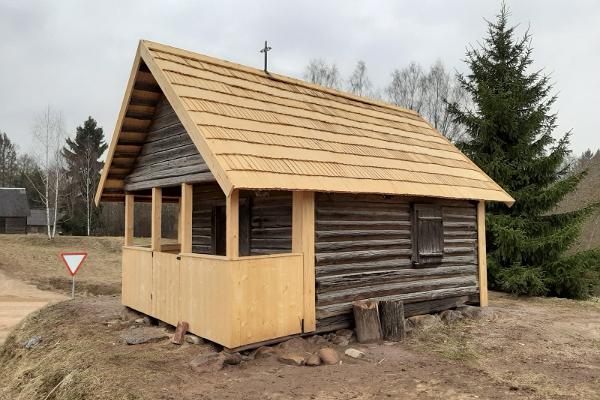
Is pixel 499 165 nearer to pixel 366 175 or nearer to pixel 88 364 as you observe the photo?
pixel 366 175

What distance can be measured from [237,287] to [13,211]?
4381 cm

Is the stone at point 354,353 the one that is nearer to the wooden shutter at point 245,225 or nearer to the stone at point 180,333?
the stone at point 180,333

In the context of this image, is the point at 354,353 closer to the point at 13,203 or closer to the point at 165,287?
the point at 165,287

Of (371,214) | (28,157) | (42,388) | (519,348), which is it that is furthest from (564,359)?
(28,157)

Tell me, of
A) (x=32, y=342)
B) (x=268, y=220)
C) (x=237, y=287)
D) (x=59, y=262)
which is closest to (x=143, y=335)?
(x=237, y=287)

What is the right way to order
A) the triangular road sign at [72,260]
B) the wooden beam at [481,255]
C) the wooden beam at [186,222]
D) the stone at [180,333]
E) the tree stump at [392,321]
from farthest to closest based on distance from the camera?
the triangular road sign at [72,260]
the wooden beam at [481,255]
the tree stump at [392,321]
the wooden beam at [186,222]
the stone at [180,333]

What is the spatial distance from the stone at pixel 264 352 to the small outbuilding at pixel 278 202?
0.50 feet

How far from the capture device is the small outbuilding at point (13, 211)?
42000 mm

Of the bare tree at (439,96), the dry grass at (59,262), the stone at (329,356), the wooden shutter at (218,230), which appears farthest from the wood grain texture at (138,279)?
the bare tree at (439,96)

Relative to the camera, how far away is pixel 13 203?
4228cm

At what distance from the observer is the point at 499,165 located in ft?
50.0

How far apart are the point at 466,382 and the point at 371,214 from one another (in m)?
3.45

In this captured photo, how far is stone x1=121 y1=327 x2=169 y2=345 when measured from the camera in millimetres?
7508

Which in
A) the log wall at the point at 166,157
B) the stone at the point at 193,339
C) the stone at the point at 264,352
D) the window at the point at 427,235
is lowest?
the stone at the point at 264,352
